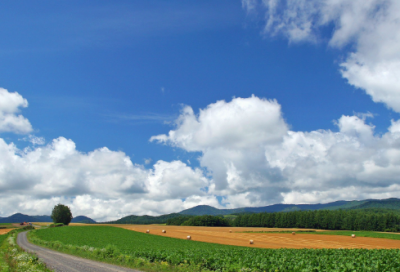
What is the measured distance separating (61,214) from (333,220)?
13997cm

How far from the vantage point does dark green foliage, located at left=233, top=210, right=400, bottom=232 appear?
393 ft

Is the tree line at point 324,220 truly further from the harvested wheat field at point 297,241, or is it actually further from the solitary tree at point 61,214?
the solitary tree at point 61,214

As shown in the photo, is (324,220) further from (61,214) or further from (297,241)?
(61,214)

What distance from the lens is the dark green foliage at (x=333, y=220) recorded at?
119806 millimetres

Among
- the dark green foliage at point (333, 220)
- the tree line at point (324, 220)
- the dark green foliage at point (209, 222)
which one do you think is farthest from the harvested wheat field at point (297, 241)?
the dark green foliage at point (209, 222)

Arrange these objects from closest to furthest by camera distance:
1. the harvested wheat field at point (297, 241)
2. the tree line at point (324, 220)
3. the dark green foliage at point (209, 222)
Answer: the harvested wheat field at point (297, 241), the tree line at point (324, 220), the dark green foliage at point (209, 222)

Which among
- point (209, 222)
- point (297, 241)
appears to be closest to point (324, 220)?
point (209, 222)

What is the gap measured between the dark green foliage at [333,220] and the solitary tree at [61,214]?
98.9 meters

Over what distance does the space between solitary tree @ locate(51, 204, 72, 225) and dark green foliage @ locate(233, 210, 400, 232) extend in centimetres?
9889

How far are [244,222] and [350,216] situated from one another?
54.1m

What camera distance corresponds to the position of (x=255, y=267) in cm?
2170

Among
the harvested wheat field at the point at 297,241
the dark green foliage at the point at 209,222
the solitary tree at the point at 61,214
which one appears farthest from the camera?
the solitary tree at the point at 61,214

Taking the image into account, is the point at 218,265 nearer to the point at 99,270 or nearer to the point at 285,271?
the point at 285,271

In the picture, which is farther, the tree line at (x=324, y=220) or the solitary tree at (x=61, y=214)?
the solitary tree at (x=61, y=214)
